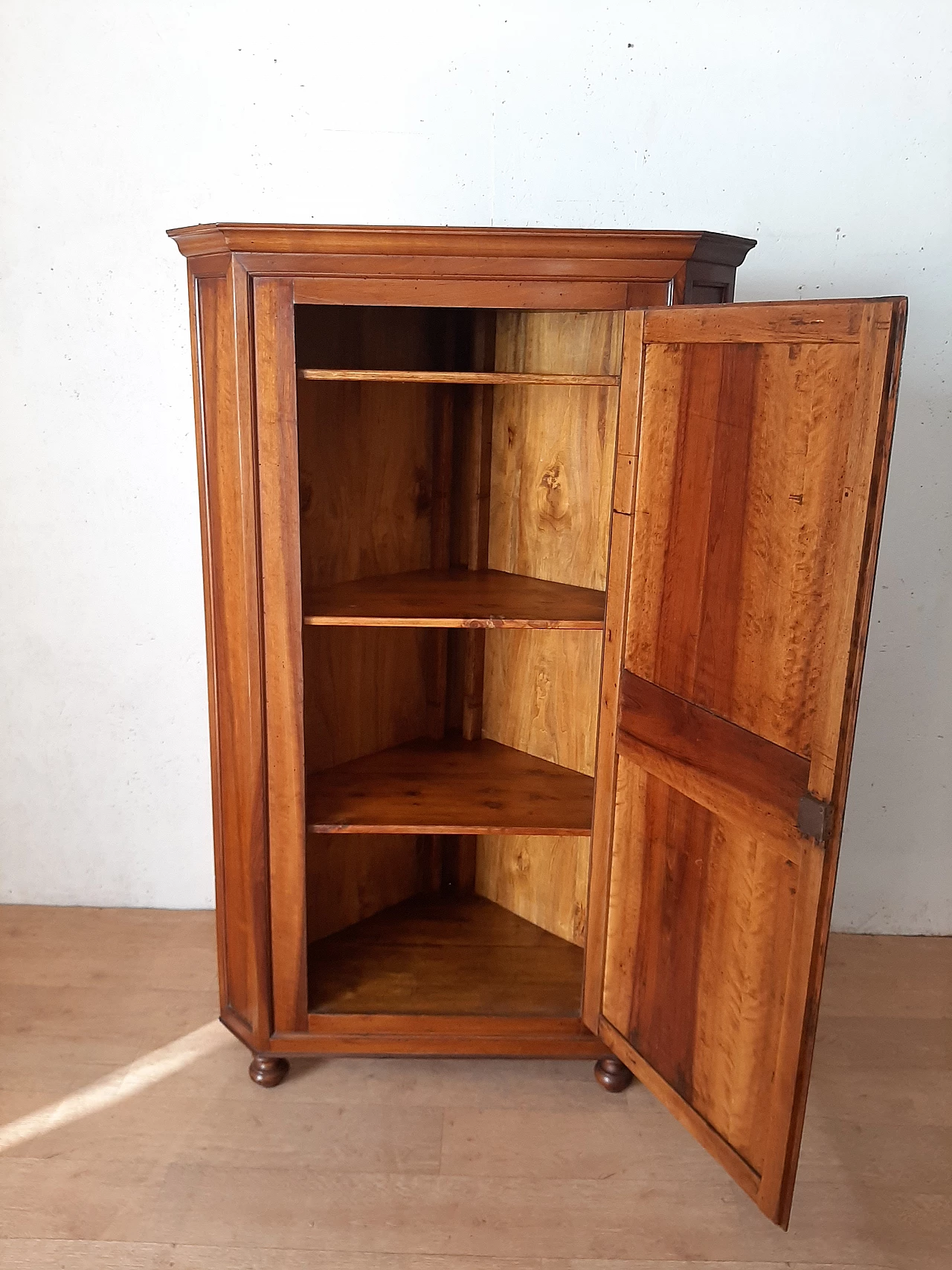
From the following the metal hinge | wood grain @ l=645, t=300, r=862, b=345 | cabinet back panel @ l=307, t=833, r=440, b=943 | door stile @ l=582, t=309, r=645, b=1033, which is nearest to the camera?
wood grain @ l=645, t=300, r=862, b=345

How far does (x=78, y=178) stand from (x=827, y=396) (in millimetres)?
1891

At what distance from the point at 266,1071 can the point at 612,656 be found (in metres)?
1.17

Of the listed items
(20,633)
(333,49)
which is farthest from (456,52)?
(20,633)

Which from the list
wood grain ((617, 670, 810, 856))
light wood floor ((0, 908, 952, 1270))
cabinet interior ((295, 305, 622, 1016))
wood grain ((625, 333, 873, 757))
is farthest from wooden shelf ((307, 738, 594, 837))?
light wood floor ((0, 908, 952, 1270))

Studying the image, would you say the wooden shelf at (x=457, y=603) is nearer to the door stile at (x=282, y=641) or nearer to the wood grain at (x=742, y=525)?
the door stile at (x=282, y=641)

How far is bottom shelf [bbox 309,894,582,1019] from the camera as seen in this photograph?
2.21 meters

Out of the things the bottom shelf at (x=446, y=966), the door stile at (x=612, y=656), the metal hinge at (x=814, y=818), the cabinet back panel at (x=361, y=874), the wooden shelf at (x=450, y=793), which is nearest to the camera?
the metal hinge at (x=814, y=818)

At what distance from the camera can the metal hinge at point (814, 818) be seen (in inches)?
58.7

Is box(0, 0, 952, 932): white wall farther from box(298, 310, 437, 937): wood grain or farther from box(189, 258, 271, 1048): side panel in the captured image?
box(189, 258, 271, 1048): side panel

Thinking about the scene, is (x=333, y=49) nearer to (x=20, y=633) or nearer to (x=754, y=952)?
(x=20, y=633)

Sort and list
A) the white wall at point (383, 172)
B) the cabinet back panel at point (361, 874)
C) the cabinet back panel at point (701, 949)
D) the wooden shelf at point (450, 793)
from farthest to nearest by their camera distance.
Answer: the cabinet back panel at point (361, 874) < the white wall at point (383, 172) < the wooden shelf at point (450, 793) < the cabinet back panel at point (701, 949)

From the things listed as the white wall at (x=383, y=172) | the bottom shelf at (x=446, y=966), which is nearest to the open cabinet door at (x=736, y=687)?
the bottom shelf at (x=446, y=966)

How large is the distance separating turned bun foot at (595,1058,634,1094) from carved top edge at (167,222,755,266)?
163 centimetres

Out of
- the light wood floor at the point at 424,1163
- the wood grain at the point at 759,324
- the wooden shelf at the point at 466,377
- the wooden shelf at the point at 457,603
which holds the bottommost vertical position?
the light wood floor at the point at 424,1163
